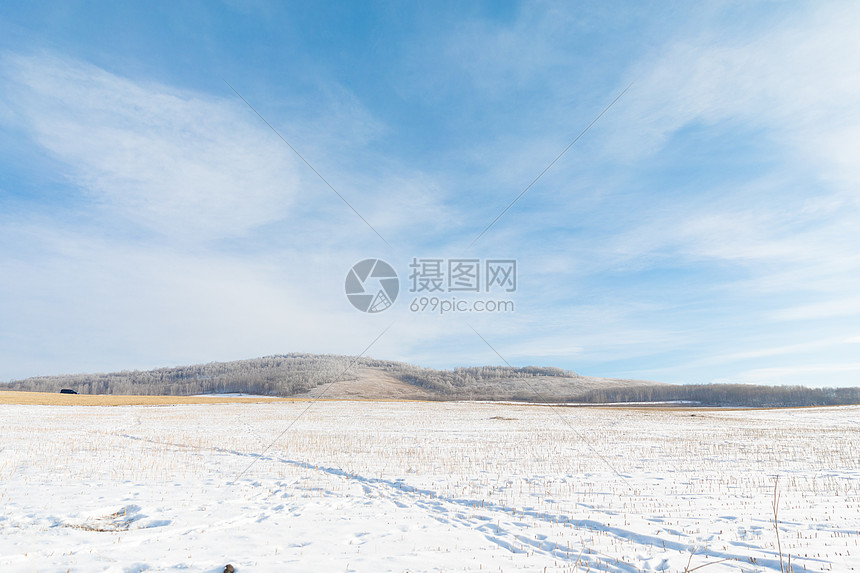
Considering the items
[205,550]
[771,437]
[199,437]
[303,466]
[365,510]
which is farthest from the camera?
[771,437]

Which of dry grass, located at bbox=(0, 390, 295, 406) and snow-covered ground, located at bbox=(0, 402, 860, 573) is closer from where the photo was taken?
snow-covered ground, located at bbox=(0, 402, 860, 573)

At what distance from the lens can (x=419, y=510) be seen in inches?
478

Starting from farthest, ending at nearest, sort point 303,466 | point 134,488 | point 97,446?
1. point 97,446
2. point 303,466
3. point 134,488

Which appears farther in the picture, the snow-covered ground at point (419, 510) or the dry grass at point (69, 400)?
the dry grass at point (69, 400)

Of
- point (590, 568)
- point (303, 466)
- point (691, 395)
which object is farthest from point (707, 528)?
point (691, 395)

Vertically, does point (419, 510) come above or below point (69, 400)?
above

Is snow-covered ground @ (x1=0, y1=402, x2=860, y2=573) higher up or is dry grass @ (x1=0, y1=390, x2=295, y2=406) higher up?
snow-covered ground @ (x1=0, y1=402, x2=860, y2=573)

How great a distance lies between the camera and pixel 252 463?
62.5 ft

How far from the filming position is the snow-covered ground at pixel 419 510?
8.33m

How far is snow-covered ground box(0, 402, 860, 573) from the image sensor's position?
8.33m

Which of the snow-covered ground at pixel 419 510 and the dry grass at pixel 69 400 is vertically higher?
the snow-covered ground at pixel 419 510

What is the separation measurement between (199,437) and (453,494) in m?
21.6

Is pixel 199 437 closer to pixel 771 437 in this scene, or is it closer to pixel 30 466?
pixel 30 466

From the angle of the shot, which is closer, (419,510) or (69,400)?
(419,510)
